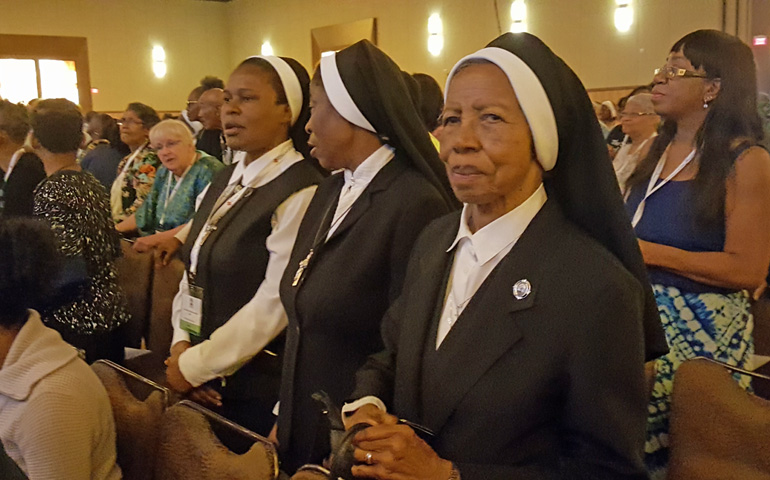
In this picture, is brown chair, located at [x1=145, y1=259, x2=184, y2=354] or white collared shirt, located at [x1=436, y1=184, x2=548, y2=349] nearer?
white collared shirt, located at [x1=436, y1=184, x2=548, y2=349]

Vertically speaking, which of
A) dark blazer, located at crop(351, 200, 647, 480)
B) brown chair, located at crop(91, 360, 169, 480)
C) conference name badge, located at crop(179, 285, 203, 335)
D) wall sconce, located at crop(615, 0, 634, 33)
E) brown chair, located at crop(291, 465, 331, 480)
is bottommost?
brown chair, located at crop(91, 360, 169, 480)

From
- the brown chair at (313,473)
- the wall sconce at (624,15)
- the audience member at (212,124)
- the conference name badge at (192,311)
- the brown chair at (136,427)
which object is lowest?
the brown chair at (136,427)

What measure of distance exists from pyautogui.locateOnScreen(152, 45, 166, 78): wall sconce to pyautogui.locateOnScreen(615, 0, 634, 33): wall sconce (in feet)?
29.3

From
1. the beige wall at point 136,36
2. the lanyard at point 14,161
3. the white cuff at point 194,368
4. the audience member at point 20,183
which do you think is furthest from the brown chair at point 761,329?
the beige wall at point 136,36

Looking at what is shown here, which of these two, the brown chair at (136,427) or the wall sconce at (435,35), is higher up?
the wall sconce at (435,35)

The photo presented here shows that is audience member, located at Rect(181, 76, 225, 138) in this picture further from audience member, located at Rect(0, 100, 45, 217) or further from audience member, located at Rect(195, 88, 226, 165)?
audience member, located at Rect(0, 100, 45, 217)

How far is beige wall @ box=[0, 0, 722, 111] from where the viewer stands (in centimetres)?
850

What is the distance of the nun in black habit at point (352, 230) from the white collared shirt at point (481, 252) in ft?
1.34

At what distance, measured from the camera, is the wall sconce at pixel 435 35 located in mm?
10562

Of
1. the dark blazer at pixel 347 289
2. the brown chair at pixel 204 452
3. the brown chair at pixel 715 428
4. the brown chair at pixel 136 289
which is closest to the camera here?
the brown chair at pixel 715 428

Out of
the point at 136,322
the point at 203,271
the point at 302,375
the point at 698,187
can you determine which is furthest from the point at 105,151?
the point at 698,187

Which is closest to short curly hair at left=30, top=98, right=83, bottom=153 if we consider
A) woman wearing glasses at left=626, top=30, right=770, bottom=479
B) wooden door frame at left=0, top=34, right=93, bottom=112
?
woman wearing glasses at left=626, top=30, right=770, bottom=479

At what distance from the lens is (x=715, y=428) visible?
154 cm

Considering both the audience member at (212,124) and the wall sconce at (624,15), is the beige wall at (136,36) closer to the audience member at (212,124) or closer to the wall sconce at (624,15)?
the wall sconce at (624,15)
